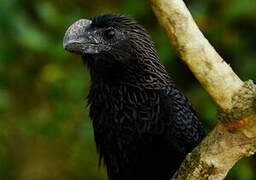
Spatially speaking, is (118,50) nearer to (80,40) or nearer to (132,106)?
(80,40)

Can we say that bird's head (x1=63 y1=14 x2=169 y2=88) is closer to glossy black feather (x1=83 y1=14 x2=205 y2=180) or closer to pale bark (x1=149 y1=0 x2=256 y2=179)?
glossy black feather (x1=83 y1=14 x2=205 y2=180)

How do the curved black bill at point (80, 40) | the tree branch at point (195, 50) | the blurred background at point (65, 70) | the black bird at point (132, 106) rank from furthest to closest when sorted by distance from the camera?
the blurred background at point (65, 70)
the black bird at point (132, 106)
the curved black bill at point (80, 40)
the tree branch at point (195, 50)

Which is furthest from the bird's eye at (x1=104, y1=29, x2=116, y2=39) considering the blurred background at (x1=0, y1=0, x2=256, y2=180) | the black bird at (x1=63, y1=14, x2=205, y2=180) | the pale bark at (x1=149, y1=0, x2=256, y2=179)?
the blurred background at (x1=0, y1=0, x2=256, y2=180)

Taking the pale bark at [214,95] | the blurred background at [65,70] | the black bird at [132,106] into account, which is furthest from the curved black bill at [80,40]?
the blurred background at [65,70]

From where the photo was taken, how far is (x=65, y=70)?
601 centimetres

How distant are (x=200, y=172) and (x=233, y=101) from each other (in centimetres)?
40

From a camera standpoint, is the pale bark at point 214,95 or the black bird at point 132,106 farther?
the black bird at point 132,106

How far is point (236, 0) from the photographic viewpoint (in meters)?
5.41

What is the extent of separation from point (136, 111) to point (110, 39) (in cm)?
48

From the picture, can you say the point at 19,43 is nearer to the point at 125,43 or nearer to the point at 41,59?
the point at 41,59

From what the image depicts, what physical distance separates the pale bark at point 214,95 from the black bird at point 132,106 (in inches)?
25.7

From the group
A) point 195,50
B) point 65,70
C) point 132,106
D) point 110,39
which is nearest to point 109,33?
point 110,39

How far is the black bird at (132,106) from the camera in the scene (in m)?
3.73

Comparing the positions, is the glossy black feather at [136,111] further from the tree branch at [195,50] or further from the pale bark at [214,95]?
the tree branch at [195,50]
